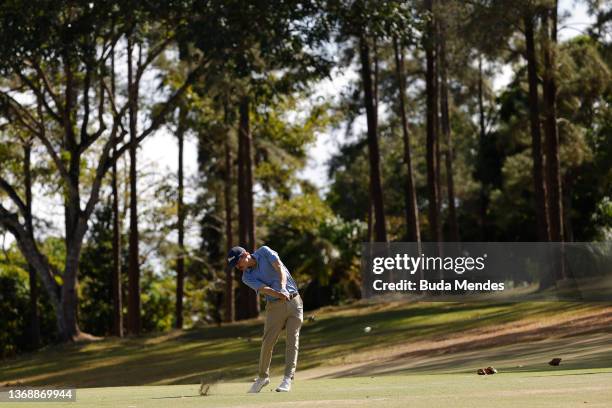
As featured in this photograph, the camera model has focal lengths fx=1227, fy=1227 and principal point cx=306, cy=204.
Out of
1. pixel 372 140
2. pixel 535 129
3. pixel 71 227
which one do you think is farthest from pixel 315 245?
pixel 535 129

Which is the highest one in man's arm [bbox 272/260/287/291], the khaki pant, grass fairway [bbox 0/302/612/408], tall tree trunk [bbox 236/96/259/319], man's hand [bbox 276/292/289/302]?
tall tree trunk [bbox 236/96/259/319]

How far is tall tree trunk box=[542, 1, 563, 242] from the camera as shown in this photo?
35.3m

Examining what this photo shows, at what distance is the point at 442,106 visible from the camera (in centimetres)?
4553

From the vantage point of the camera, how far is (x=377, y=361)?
89.9 feet

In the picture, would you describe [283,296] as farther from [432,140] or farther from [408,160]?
[408,160]

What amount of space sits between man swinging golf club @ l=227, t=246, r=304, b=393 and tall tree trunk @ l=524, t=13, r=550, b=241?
21882mm

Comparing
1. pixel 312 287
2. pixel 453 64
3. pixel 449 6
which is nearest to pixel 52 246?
pixel 312 287

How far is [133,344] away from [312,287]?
20.2 m

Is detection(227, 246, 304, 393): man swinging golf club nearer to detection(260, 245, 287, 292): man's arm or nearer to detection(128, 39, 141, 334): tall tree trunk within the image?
detection(260, 245, 287, 292): man's arm

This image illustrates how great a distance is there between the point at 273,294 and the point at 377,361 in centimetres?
1382

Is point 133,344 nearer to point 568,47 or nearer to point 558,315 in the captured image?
point 558,315

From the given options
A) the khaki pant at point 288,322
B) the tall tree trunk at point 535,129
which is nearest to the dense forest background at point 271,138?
the tall tree trunk at point 535,129

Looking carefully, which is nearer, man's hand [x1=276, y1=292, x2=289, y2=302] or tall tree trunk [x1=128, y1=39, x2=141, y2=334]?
man's hand [x1=276, y1=292, x2=289, y2=302]

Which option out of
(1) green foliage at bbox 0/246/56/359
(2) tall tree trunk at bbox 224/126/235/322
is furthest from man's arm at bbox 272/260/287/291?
(1) green foliage at bbox 0/246/56/359
